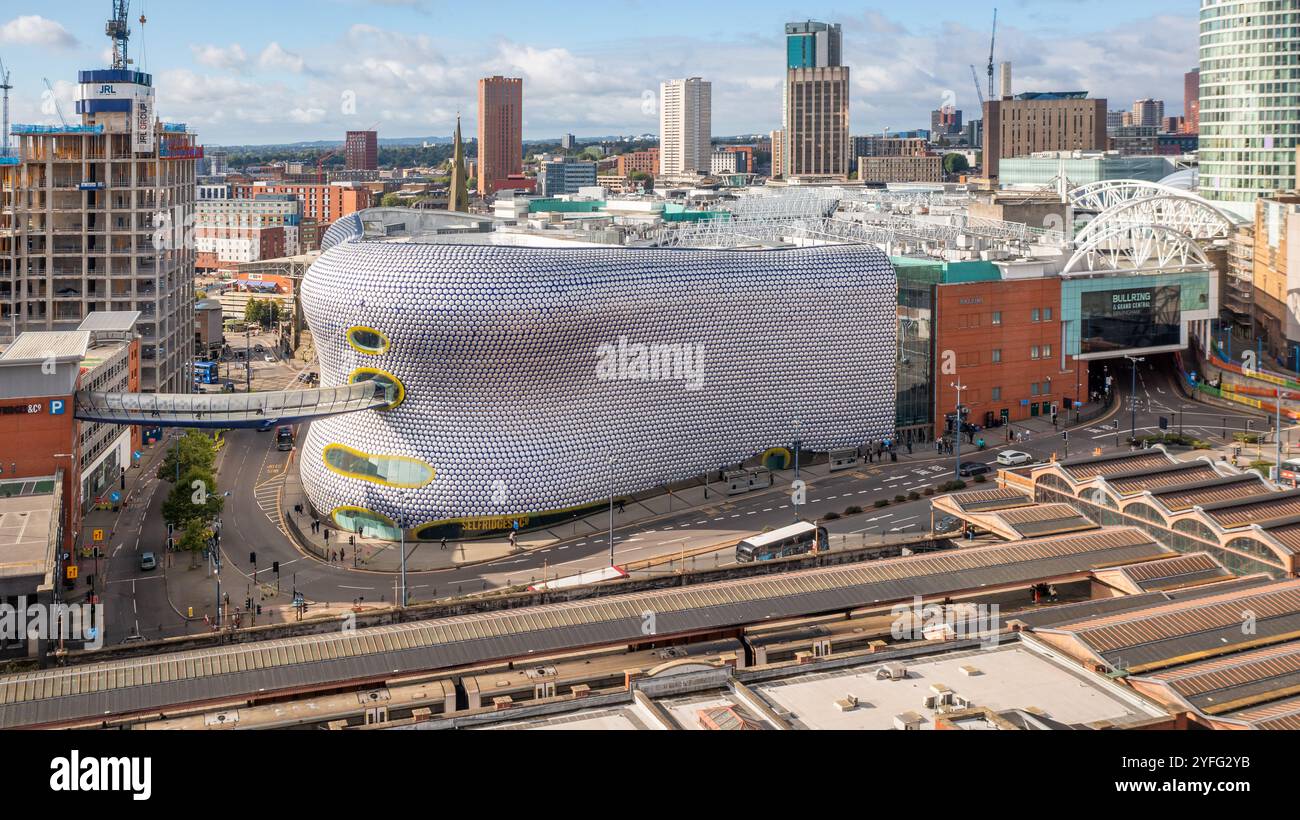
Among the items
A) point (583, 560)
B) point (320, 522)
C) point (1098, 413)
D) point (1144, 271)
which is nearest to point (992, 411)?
point (1098, 413)

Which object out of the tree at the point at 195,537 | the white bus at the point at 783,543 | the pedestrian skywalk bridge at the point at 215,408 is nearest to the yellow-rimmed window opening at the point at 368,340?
the pedestrian skywalk bridge at the point at 215,408

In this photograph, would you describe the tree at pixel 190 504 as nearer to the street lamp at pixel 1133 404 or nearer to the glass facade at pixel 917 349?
the glass facade at pixel 917 349

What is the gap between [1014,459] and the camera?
234ft

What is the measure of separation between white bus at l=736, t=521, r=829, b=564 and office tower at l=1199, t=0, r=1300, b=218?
286 feet

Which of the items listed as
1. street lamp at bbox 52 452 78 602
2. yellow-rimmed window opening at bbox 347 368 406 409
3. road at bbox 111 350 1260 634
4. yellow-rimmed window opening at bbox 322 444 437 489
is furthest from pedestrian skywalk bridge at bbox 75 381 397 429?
road at bbox 111 350 1260 634

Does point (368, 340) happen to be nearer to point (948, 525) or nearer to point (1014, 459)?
point (948, 525)

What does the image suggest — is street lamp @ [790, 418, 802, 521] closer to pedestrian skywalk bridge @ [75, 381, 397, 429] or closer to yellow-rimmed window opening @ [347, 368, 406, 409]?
yellow-rimmed window opening @ [347, 368, 406, 409]

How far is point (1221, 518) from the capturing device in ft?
152

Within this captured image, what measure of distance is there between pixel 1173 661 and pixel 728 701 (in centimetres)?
1241

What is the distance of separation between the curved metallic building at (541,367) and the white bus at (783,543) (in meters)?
10.6

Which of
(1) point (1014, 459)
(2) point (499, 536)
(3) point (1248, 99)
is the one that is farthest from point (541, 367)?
(3) point (1248, 99)

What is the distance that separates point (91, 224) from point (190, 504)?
118ft

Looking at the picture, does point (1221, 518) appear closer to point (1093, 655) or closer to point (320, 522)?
point (1093, 655)

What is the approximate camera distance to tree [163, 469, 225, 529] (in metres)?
59.0
